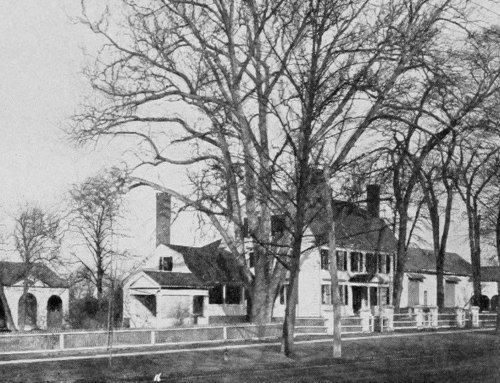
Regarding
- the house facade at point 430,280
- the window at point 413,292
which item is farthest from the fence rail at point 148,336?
the window at point 413,292

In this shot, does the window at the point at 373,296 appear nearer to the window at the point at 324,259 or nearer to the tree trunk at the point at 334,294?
the window at the point at 324,259

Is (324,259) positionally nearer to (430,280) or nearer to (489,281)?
(430,280)

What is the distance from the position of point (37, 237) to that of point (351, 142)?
121 feet

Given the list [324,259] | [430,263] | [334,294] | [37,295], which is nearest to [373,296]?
[324,259]

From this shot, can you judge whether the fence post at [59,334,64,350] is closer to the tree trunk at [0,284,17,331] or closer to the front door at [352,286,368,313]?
the tree trunk at [0,284,17,331]

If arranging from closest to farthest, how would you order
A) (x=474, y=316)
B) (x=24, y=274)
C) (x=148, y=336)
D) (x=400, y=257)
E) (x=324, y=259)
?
(x=148, y=336), (x=400, y=257), (x=474, y=316), (x=24, y=274), (x=324, y=259)

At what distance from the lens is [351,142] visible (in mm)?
31984

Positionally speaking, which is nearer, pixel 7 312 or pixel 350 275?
pixel 7 312

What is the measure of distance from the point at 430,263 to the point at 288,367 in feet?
212

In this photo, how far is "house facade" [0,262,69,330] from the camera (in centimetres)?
6369

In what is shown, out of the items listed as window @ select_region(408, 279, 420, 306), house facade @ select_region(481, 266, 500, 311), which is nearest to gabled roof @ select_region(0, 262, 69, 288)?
window @ select_region(408, 279, 420, 306)

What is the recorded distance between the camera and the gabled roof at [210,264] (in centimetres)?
6050

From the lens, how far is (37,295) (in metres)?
66.1

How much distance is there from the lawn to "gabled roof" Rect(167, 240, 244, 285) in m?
29.7
